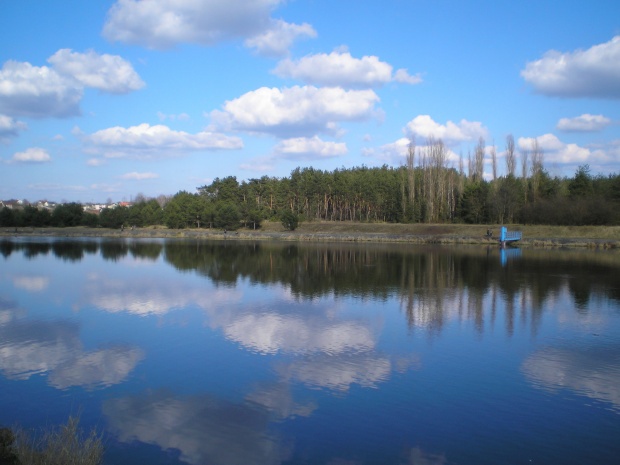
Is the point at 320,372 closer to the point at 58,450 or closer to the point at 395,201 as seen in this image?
the point at 58,450

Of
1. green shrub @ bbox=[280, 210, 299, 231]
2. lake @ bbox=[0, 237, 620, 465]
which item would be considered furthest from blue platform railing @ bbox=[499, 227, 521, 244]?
green shrub @ bbox=[280, 210, 299, 231]

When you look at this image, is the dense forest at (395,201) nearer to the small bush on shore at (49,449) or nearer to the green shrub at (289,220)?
the green shrub at (289,220)

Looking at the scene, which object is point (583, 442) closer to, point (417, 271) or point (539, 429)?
point (539, 429)

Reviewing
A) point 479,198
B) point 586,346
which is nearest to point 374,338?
point 586,346

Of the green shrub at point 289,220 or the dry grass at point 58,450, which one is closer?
the dry grass at point 58,450

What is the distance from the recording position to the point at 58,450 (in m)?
5.19

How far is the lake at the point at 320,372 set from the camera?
625 cm

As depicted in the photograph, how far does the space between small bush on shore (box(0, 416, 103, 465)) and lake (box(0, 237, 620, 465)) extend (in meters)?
0.57

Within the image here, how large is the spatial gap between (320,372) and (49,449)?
4765 millimetres

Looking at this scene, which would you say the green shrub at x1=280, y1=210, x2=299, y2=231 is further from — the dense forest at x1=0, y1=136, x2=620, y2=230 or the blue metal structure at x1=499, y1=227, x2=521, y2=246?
the blue metal structure at x1=499, y1=227, x2=521, y2=246

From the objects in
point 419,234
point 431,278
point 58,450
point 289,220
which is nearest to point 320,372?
point 58,450

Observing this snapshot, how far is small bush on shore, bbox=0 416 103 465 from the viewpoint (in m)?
5.04

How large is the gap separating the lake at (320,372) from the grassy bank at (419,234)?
29.8 m

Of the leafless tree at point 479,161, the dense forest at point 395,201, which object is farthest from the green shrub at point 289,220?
the leafless tree at point 479,161
